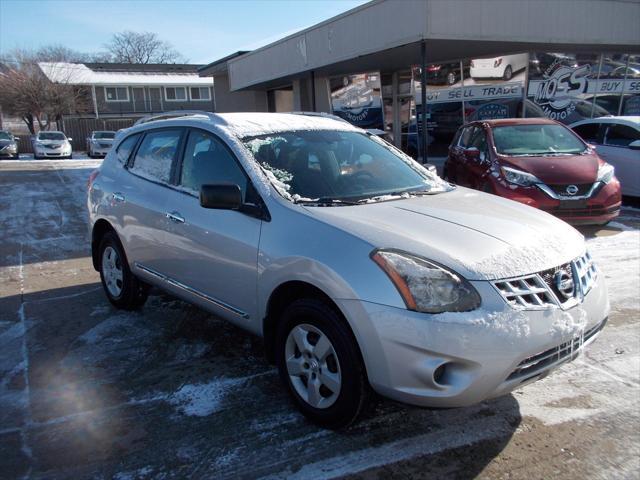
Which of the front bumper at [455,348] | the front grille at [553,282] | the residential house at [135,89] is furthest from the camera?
the residential house at [135,89]

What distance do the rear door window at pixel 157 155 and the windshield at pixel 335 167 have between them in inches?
35.2

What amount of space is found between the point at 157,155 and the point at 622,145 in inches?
338

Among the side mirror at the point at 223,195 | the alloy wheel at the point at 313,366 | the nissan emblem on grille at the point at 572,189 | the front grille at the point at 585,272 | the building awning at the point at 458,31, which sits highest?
the building awning at the point at 458,31

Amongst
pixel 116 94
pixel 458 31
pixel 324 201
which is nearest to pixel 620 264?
pixel 324 201

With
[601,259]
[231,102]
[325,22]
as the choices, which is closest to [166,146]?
[601,259]

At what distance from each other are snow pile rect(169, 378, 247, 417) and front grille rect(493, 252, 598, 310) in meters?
1.86

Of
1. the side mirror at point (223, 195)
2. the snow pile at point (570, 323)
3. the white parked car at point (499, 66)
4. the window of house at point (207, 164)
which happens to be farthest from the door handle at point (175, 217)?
the white parked car at point (499, 66)

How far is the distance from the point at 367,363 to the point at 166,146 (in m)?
2.67

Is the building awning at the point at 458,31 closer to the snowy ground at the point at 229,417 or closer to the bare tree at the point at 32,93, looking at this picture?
the snowy ground at the point at 229,417

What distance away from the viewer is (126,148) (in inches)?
198

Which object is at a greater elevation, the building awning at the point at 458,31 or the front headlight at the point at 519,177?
the building awning at the point at 458,31

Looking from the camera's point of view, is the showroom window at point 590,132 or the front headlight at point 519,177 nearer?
the front headlight at point 519,177

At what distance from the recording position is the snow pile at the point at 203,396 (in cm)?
327

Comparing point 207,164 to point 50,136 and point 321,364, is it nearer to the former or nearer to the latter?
point 321,364
